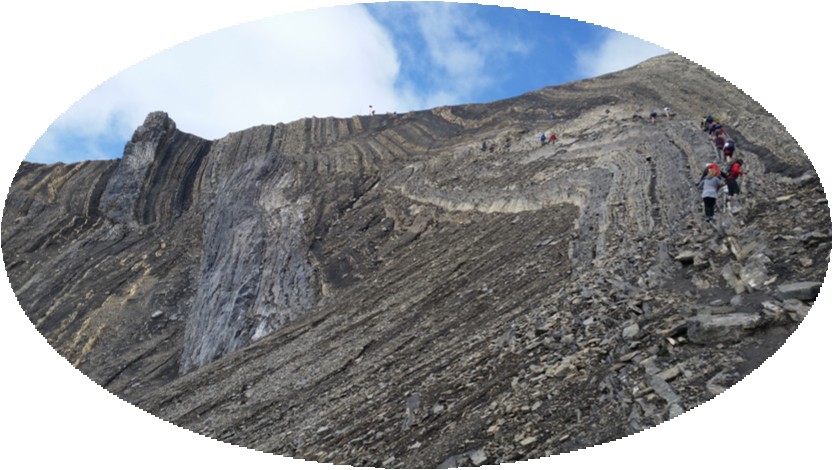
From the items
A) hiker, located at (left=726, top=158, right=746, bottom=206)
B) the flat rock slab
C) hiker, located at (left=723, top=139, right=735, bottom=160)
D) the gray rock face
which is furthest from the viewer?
hiker, located at (left=723, top=139, right=735, bottom=160)

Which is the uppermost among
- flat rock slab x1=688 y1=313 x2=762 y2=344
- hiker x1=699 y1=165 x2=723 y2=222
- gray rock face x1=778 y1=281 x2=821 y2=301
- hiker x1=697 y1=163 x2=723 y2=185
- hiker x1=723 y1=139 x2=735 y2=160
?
hiker x1=723 y1=139 x2=735 y2=160

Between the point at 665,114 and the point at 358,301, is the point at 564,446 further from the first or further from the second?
the point at 665,114

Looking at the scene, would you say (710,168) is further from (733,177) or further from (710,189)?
(710,189)

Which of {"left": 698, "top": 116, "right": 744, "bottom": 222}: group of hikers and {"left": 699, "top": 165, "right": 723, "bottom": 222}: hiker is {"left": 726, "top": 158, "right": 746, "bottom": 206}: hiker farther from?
{"left": 699, "top": 165, "right": 723, "bottom": 222}: hiker

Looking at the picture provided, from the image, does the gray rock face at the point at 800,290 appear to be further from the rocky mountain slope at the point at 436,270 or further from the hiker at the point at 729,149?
the hiker at the point at 729,149

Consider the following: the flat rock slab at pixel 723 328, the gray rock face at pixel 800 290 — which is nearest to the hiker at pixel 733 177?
the gray rock face at pixel 800 290

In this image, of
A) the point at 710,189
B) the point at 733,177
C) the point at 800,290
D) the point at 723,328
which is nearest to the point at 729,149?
the point at 733,177

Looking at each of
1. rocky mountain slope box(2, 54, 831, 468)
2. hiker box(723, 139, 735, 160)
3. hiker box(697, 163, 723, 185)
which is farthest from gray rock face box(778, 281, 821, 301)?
hiker box(723, 139, 735, 160)
